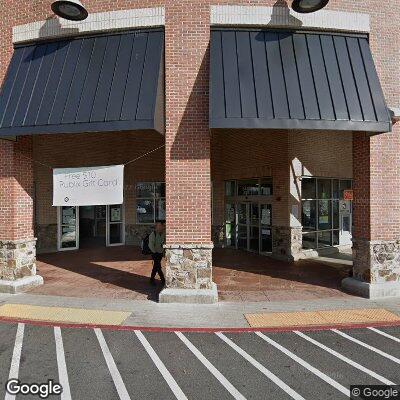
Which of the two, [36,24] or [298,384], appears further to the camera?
[36,24]

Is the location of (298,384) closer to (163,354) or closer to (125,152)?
(163,354)

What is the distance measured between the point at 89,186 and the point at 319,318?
6.71m

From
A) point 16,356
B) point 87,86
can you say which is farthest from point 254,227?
point 16,356

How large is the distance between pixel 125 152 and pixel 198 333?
12.8 metres

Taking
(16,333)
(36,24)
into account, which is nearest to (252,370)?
(16,333)

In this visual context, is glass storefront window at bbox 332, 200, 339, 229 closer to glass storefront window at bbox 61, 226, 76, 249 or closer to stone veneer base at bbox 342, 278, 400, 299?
stone veneer base at bbox 342, 278, 400, 299

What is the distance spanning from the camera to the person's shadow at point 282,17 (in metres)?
8.85

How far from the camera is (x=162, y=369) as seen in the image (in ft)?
17.1

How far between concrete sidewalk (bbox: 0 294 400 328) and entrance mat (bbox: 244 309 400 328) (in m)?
0.23

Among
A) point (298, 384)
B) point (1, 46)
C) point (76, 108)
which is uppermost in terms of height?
point (1, 46)

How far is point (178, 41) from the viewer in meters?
8.72

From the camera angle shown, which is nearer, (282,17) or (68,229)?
(282,17)

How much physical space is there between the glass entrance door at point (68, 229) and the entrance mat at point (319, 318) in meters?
11.9

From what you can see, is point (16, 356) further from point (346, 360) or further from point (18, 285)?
point (346, 360)
